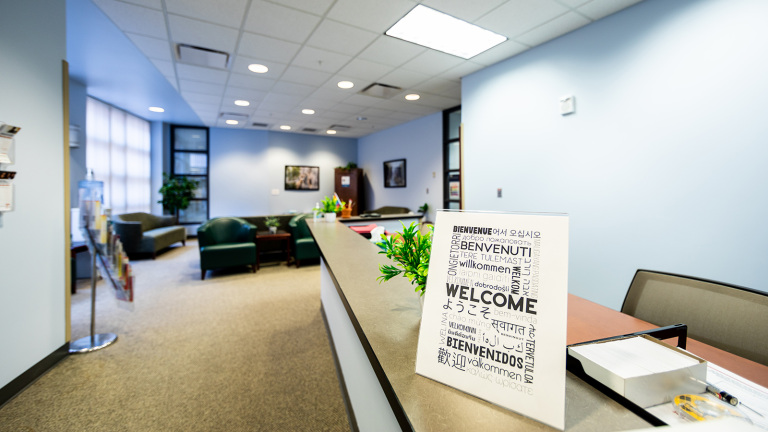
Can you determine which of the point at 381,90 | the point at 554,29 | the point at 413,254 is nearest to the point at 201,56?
the point at 381,90

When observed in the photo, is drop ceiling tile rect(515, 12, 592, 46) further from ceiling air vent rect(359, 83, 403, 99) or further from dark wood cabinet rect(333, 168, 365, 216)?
dark wood cabinet rect(333, 168, 365, 216)

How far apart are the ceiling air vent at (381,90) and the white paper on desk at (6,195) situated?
3843 mm

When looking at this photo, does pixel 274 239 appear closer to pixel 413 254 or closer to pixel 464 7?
pixel 464 7

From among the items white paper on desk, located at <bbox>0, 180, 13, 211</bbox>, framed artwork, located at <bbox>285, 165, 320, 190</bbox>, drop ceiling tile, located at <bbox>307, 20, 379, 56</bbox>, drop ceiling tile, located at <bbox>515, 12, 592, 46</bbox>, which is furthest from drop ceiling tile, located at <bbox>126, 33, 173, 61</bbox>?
framed artwork, located at <bbox>285, 165, 320, 190</bbox>

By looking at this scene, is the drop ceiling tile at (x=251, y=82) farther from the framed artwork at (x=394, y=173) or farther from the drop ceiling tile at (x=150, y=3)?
the framed artwork at (x=394, y=173)

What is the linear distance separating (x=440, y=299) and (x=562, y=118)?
10.3 feet

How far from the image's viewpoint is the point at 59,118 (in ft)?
7.26

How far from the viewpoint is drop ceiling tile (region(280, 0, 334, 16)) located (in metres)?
2.53

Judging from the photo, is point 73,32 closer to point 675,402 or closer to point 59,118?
point 59,118

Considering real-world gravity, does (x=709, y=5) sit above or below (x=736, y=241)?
above

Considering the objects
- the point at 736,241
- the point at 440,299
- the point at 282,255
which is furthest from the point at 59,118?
the point at 736,241

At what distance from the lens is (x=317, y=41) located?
10.5 feet

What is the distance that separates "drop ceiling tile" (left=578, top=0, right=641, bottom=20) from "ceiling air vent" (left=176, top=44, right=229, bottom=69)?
12.0 ft

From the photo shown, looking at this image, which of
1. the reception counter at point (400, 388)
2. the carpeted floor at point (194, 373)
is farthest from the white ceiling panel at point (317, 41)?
the carpeted floor at point (194, 373)
